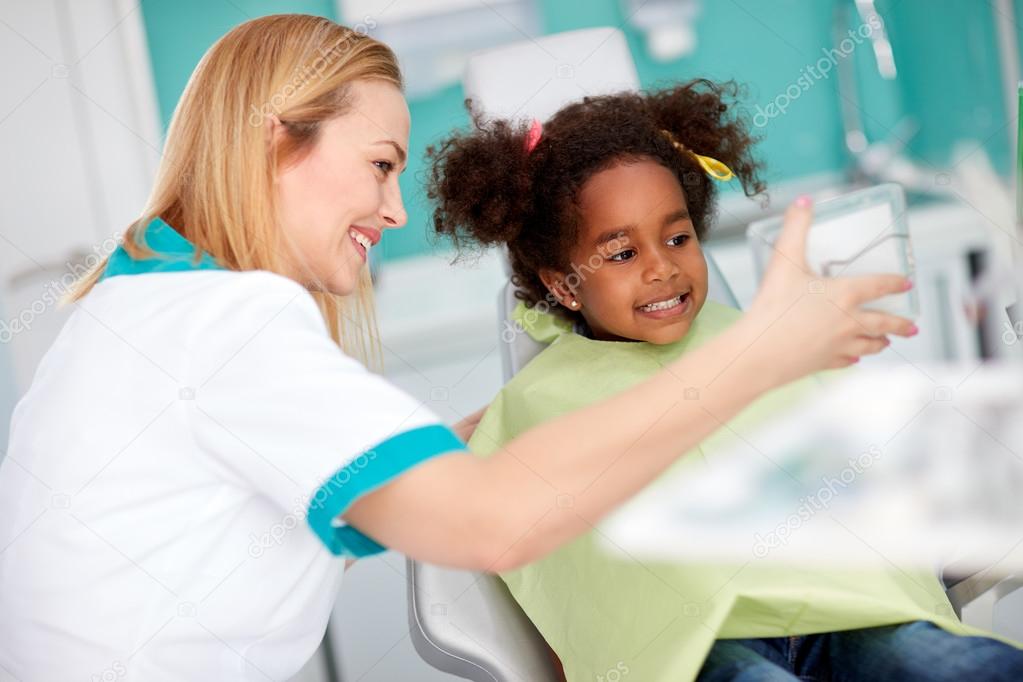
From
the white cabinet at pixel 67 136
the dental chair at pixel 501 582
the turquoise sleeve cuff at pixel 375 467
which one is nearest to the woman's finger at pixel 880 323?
the turquoise sleeve cuff at pixel 375 467

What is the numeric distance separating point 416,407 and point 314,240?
30 cm

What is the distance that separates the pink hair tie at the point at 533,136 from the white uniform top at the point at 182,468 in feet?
1.97

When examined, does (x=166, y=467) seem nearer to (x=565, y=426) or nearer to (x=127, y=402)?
(x=127, y=402)

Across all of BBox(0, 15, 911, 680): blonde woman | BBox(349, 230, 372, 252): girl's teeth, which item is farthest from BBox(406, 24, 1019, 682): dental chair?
BBox(349, 230, 372, 252): girl's teeth

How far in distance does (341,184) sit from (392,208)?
8cm

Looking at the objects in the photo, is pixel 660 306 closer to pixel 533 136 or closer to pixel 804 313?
pixel 533 136

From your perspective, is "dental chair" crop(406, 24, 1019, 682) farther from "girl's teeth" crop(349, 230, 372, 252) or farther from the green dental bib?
"girl's teeth" crop(349, 230, 372, 252)

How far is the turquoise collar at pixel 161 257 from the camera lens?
32.9 inches

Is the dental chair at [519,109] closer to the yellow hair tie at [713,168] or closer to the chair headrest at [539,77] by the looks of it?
the chair headrest at [539,77]

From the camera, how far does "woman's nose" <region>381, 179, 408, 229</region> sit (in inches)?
40.0

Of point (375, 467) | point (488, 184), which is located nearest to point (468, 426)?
point (488, 184)

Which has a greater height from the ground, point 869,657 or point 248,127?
point 248,127

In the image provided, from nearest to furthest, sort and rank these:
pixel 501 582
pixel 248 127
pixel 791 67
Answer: pixel 248 127 → pixel 501 582 → pixel 791 67

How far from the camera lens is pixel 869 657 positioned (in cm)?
101
